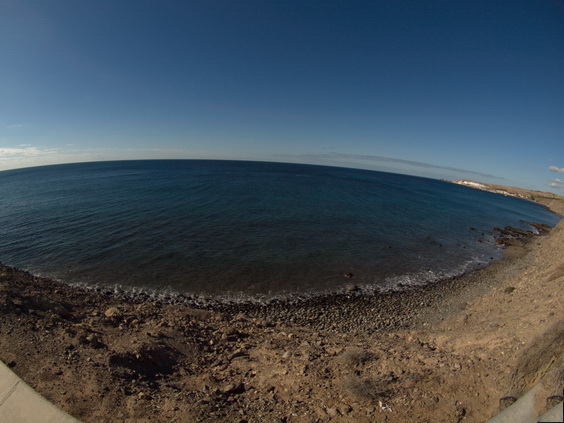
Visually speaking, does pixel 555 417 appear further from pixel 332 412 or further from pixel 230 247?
pixel 230 247

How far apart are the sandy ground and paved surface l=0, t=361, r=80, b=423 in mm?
214

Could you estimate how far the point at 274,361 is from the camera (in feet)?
24.7

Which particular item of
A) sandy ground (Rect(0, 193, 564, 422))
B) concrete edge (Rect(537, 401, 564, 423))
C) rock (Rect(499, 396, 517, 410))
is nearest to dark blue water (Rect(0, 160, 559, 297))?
sandy ground (Rect(0, 193, 564, 422))

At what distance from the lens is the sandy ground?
17.5ft

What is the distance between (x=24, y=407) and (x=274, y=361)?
602 centimetres

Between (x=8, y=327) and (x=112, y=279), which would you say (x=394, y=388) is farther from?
(x=112, y=279)

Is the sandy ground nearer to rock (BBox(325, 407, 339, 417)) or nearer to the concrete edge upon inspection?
rock (BBox(325, 407, 339, 417))

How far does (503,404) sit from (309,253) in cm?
1481

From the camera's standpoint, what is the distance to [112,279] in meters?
14.7

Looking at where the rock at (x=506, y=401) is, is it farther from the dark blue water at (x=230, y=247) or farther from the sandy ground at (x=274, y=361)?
the dark blue water at (x=230, y=247)

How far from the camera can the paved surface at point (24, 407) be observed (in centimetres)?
477

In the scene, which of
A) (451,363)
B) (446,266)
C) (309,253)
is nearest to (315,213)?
(309,253)

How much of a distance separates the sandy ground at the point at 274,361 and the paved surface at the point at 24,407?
214 millimetres

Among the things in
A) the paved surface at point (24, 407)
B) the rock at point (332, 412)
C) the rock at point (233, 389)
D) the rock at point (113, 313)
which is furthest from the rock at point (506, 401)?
the rock at point (113, 313)
